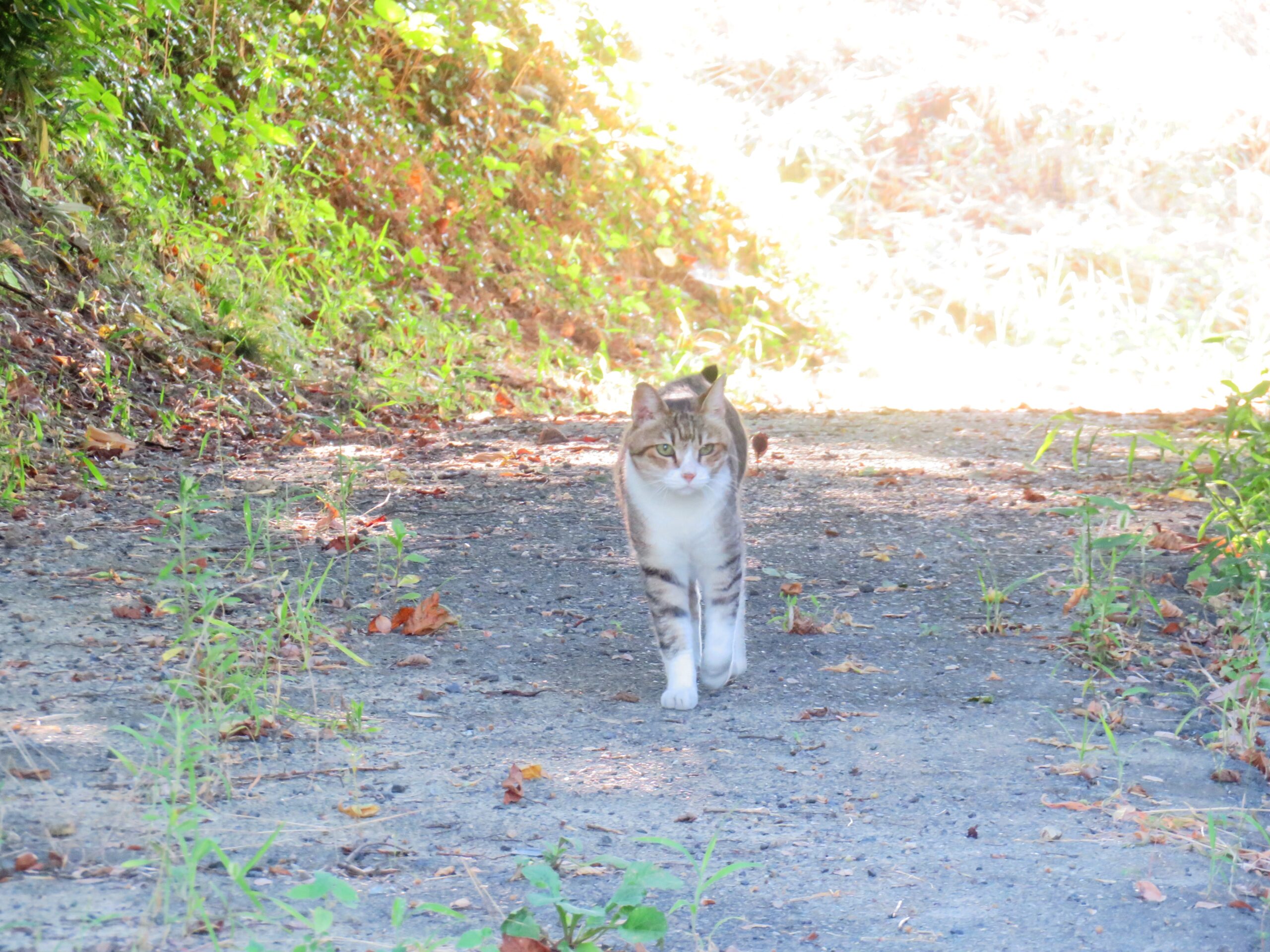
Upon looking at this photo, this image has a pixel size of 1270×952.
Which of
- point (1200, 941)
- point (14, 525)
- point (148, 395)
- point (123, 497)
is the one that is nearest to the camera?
point (1200, 941)

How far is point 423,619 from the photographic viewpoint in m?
3.55

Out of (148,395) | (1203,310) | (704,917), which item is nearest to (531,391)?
(148,395)

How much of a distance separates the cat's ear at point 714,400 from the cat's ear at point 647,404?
0.13 m

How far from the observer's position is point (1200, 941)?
2.03 m

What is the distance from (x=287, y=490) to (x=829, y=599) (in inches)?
85.9

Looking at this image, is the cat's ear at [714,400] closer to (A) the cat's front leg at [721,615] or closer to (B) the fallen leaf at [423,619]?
(A) the cat's front leg at [721,615]

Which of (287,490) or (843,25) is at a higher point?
(843,25)

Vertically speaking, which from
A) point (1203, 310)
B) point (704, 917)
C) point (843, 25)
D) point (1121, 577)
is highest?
point (843, 25)

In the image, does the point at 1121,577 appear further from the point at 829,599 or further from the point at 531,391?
the point at 531,391

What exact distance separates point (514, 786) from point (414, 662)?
883 millimetres

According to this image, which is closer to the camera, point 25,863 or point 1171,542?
point 25,863

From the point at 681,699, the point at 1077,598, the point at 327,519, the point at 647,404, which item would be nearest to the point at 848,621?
the point at 1077,598

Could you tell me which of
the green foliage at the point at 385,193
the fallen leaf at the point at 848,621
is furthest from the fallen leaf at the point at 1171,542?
the green foliage at the point at 385,193

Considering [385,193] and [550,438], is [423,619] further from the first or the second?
[385,193]
